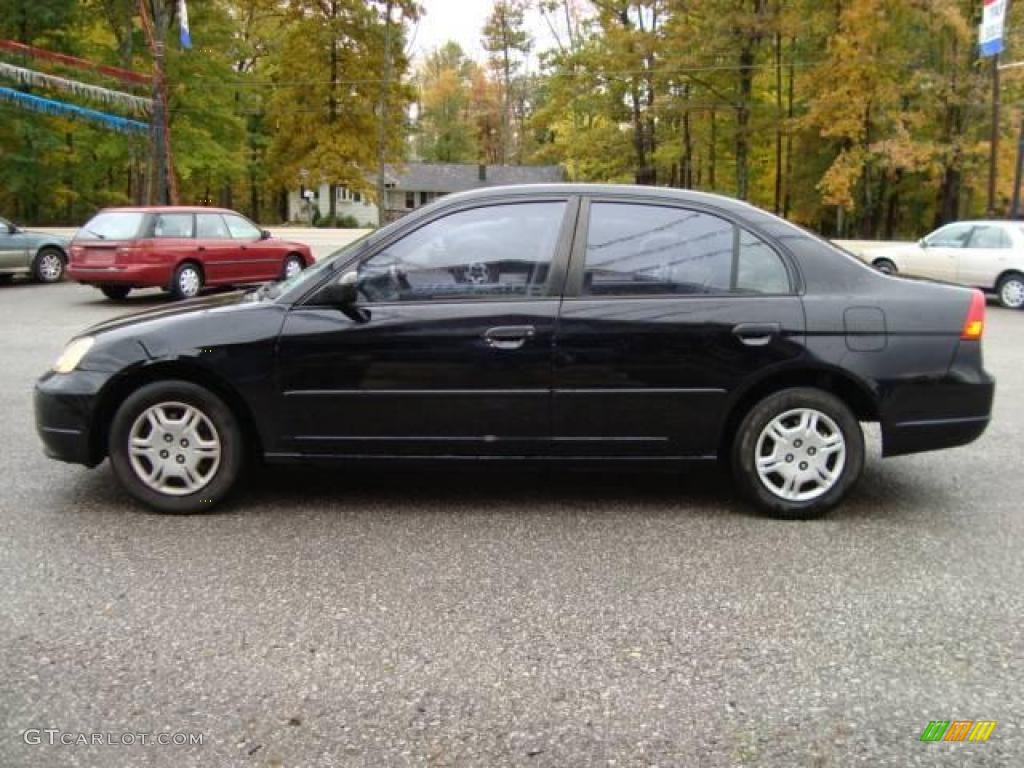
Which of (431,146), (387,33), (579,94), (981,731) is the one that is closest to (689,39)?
(579,94)

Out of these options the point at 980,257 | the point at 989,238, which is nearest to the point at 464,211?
the point at 980,257

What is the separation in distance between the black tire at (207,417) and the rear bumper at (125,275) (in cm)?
1052

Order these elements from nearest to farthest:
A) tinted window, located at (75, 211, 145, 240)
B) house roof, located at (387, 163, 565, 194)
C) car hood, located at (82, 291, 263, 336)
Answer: car hood, located at (82, 291, 263, 336), tinted window, located at (75, 211, 145, 240), house roof, located at (387, 163, 565, 194)

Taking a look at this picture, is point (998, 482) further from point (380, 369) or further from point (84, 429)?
point (84, 429)

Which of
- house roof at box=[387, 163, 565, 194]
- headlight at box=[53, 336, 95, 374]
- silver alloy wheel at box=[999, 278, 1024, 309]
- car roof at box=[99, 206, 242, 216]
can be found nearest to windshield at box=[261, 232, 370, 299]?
headlight at box=[53, 336, 95, 374]

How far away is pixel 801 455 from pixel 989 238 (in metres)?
13.8

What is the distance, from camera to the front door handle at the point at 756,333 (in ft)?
14.3

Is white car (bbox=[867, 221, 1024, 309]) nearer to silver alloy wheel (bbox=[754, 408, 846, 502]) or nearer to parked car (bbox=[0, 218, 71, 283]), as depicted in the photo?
silver alloy wheel (bbox=[754, 408, 846, 502])

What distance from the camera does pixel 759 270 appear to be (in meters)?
4.46

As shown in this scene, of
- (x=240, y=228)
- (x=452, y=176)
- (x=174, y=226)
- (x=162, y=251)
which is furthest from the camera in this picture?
(x=452, y=176)

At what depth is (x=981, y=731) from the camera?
2.66 m

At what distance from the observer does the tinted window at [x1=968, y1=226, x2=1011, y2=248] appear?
51.5ft

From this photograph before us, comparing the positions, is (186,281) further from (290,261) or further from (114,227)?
(290,261)

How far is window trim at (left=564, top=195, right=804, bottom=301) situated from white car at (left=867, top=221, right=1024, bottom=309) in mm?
11723
